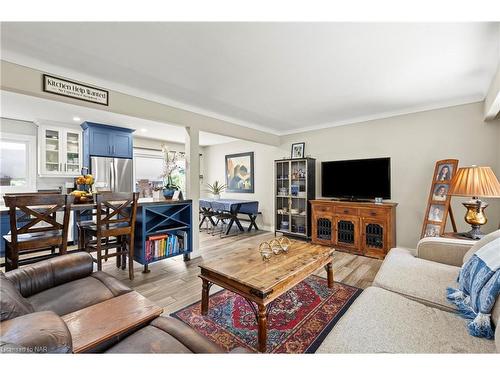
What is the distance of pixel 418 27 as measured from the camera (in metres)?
1.68

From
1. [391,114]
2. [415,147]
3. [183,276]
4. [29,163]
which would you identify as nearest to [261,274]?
[183,276]

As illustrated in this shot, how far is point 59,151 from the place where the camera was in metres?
4.35

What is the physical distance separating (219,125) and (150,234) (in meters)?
2.05

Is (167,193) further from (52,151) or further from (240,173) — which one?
(240,173)

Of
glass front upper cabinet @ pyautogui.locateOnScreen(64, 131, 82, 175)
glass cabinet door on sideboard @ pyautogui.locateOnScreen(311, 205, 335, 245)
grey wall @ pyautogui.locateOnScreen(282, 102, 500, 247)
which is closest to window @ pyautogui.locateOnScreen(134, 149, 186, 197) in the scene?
glass front upper cabinet @ pyautogui.locateOnScreen(64, 131, 82, 175)

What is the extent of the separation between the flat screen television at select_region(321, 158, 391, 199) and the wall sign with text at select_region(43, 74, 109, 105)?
3.56m

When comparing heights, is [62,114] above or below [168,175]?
above

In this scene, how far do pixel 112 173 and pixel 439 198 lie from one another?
5700mm

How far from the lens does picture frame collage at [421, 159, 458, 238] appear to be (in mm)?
2988

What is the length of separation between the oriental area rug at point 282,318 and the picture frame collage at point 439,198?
1.58 m

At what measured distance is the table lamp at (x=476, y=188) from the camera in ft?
6.97

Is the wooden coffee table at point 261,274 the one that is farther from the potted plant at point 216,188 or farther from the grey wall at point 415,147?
the potted plant at point 216,188

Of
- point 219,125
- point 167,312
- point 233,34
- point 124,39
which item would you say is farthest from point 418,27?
point 167,312

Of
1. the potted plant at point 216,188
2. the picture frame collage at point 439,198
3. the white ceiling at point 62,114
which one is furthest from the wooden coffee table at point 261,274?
the potted plant at point 216,188
